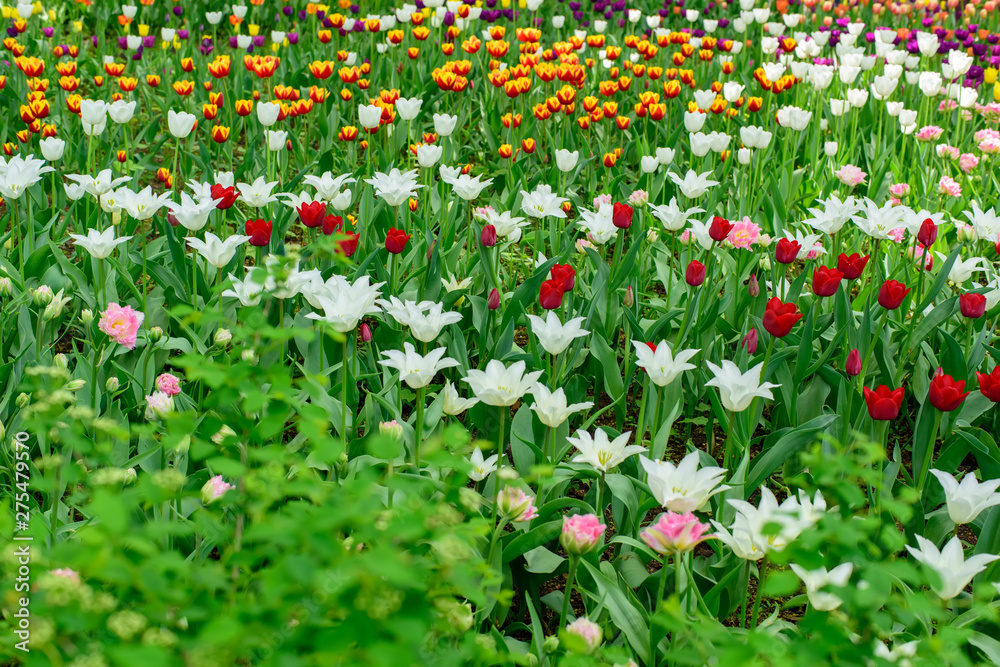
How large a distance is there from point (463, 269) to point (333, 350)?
2.42 feet

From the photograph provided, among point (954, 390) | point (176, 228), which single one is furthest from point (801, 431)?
point (176, 228)

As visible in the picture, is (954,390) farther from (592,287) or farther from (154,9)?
(154,9)

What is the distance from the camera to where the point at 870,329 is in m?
2.54

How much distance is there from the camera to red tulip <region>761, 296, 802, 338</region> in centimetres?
213

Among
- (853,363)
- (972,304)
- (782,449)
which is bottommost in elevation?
(782,449)

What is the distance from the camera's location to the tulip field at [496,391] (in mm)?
1019

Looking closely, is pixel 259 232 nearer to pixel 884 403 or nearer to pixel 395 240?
pixel 395 240

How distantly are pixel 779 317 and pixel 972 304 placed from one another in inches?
23.4

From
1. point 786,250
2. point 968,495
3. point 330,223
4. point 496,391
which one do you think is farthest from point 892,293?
point 330,223

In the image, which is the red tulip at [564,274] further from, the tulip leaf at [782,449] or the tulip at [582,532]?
the tulip at [582,532]

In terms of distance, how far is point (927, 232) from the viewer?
2498 millimetres

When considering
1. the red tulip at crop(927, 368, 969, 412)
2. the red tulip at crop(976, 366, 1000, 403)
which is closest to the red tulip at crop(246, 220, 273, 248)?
the red tulip at crop(927, 368, 969, 412)

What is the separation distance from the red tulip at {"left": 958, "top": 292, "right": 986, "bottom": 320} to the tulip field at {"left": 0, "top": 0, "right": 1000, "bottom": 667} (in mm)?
10

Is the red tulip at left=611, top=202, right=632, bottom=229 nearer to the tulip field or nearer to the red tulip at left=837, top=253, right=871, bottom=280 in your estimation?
the tulip field
